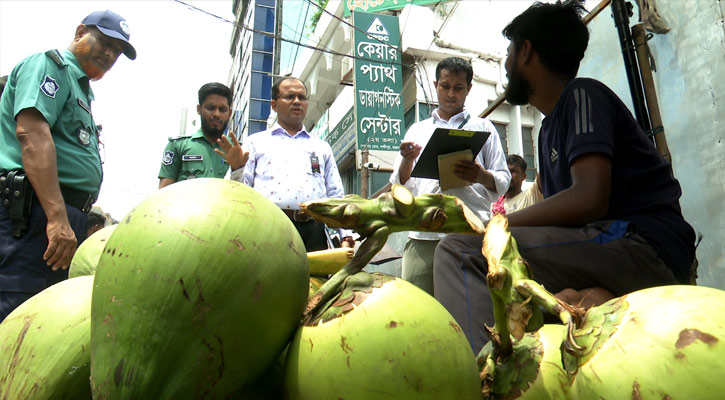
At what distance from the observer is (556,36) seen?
7.13 feet

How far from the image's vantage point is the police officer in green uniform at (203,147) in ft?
12.3

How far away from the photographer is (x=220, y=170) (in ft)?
12.8

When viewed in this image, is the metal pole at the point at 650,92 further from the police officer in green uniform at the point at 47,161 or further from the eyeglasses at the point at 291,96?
the police officer in green uniform at the point at 47,161

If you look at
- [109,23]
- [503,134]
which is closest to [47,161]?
[109,23]

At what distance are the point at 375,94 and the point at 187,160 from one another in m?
7.87

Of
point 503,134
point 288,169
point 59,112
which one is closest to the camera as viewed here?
point 59,112

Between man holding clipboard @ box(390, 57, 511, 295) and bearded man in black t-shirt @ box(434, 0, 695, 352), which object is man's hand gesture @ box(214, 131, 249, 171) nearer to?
man holding clipboard @ box(390, 57, 511, 295)

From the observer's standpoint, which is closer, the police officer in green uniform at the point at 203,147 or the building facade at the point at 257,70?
the police officer in green uniform at the point at 203,147

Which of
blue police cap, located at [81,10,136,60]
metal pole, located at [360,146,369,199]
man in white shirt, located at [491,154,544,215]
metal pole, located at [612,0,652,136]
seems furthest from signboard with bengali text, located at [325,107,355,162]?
blue police cap, located at [81,10,136,60]

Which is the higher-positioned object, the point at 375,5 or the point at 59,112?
the point at 375,5

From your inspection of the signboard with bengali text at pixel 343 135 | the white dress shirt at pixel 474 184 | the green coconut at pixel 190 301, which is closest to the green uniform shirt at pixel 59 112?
the white dress shirt at pixel 474 184

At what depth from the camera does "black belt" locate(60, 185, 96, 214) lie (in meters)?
2.35

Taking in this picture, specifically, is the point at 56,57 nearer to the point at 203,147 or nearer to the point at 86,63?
the point at 86,63

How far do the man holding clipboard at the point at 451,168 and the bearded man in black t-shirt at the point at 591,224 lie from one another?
61 centimetres
